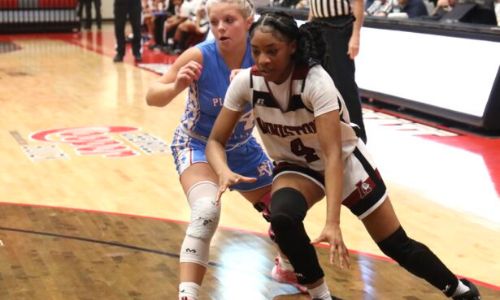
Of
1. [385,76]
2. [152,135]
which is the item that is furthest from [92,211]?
[385,76]

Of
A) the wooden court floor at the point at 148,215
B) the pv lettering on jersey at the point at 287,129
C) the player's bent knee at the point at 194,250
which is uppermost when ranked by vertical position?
the pv lettering on jersey at the point at 287,129

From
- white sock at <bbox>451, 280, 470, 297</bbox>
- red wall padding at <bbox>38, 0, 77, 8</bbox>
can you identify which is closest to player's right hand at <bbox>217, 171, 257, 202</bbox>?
white sock at <bbox>451, 280, 470, 297</bbox>

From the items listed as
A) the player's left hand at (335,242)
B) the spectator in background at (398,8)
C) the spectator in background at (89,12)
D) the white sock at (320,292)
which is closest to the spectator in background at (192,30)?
the spectator in background at (398,8)

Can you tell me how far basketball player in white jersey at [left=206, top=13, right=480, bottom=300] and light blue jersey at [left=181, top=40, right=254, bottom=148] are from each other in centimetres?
36

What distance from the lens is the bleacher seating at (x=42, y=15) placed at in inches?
772

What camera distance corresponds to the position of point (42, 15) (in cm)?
1988

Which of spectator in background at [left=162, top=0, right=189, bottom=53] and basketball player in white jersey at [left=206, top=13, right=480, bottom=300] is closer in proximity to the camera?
basketball player in white jersey at [left=206, top=13, right=480, bottom=300]

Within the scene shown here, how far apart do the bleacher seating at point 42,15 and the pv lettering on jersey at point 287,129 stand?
1712 cm

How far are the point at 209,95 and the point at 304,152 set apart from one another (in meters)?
0.61

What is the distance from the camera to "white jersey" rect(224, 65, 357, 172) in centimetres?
332

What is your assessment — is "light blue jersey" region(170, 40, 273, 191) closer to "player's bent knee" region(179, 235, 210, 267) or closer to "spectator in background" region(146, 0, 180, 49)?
"player's bent knee" region(179, 235, 210, 267)

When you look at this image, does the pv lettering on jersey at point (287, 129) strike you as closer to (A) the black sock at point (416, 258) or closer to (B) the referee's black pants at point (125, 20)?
(A) the black sock at point (416, 258)

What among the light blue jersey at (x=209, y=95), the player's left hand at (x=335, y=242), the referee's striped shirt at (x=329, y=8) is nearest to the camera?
the player's left hand at (x=335, y=242)

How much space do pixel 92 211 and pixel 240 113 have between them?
2.33m
